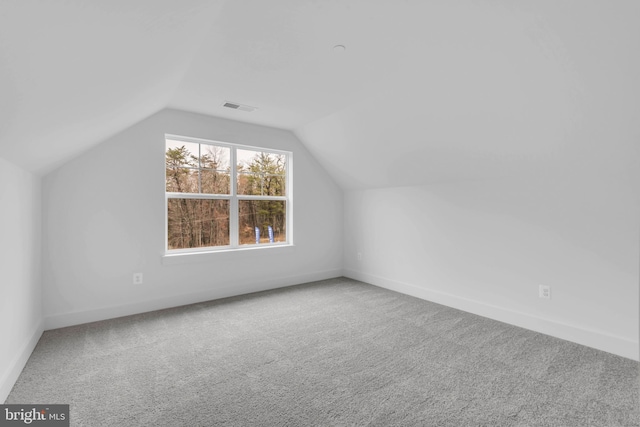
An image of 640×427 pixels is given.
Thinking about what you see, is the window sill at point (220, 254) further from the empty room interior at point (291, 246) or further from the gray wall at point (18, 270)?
the gray wall at point (18, 270)

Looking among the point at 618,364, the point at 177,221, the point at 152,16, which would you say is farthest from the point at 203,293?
the point at 618,364

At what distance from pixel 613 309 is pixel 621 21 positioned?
2.09m

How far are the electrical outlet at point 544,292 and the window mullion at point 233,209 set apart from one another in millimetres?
3382

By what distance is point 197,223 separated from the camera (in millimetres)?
3871

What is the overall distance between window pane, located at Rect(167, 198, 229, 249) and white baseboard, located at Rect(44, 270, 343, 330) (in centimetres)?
59

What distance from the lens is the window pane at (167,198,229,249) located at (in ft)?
12.2

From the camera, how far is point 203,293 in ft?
12.4

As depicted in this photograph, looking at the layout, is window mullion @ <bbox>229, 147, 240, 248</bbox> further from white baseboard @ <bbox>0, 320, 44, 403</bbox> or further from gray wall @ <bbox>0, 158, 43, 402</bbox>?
white baseboard @ <bbox>0, 320, 44, 403</bbox>

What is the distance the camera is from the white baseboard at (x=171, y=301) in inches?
119

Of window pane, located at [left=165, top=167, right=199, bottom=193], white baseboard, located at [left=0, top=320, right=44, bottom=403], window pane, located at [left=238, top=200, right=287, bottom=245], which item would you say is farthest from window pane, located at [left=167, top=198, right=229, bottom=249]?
white baseboard, located at [left=0, top=320, right=44, bottom=403]

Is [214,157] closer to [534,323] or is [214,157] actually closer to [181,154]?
[181,154]

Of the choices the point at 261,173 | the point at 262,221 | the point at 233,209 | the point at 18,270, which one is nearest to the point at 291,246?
the point at 262,221

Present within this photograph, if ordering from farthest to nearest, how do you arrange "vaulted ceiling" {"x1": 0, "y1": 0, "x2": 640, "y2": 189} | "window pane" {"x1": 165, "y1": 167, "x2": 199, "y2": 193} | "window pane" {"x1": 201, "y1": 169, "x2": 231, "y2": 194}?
"window pane" {"x1": 201, "y1": 169, "x2": 231, "y2": 194}
"window pane" {"x1": 165, "y1": 167, "x2": 199, "y2": 193}
"vaulted ceiling" {"x1": 0, "y1": 0, "x2": 640, "y2": 189}

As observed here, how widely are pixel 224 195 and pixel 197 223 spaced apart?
49 centimetres
